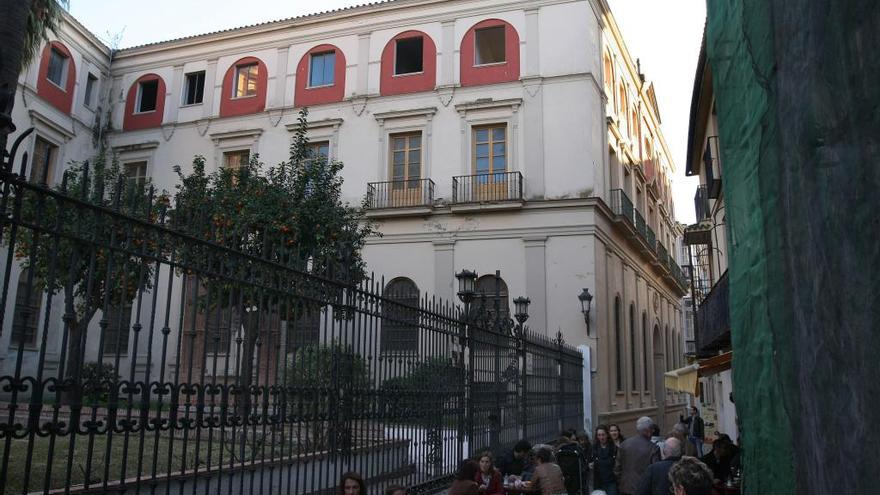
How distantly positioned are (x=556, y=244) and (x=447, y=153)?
4.82 m

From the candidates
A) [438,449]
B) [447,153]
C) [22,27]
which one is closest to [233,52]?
[447,153]

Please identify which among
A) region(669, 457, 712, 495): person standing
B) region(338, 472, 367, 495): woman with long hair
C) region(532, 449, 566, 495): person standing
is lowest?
region(532, 449, 566, 495): person standing

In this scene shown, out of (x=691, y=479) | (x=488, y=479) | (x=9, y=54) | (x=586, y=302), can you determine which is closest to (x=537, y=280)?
(x=586, y=302)

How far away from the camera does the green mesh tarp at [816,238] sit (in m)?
1.62

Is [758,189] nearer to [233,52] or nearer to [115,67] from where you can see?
[233,52]

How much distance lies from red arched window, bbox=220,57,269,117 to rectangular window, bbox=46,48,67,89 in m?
5.49

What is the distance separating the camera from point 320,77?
25125mm

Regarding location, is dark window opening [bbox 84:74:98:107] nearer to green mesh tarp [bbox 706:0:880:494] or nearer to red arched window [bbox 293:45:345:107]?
red arched window [bbox 293:45:345:107]

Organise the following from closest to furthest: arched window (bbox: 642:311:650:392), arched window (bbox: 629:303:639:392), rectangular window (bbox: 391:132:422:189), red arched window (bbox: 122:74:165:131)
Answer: rectangular window (bbox: 391:132:422:189)
arched window (bbox: 629:303:639:392)
red arched window (bbox: 122:74:165:131)
arched window (bbox: 642:311:650:392)

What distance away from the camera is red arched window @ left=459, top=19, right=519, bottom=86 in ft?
75.7

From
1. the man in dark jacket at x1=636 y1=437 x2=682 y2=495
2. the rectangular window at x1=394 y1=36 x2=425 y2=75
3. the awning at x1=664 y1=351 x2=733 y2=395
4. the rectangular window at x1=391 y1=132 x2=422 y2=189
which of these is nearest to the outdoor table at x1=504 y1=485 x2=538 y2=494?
the man in dark jacket at x1=636 y1=437 x2=682 y2=495

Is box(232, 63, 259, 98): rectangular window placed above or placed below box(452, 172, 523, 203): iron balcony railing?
above

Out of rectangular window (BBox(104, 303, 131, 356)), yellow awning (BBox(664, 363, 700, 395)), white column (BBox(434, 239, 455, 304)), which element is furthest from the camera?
white column (BBox(434, 239, 455, 304))

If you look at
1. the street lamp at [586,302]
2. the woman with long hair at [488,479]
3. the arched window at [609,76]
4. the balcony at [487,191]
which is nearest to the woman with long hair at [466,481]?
the woman with long hair at [488,479]
